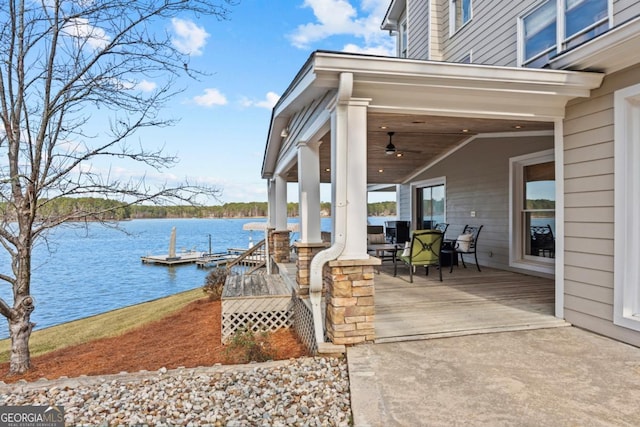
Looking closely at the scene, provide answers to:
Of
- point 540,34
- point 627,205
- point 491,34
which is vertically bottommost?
point 627,205

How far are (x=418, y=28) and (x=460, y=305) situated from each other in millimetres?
7867

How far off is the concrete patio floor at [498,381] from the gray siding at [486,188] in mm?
3965

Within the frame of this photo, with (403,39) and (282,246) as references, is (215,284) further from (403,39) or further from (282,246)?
(403,39)

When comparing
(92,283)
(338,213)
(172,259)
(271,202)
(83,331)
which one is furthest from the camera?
(172,259)

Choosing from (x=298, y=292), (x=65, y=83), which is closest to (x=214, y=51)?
(x=65, y=83)

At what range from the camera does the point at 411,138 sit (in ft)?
23.6

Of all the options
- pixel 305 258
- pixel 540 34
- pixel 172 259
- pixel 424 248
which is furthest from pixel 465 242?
pixel 172 259

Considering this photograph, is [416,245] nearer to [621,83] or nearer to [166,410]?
[621,83]

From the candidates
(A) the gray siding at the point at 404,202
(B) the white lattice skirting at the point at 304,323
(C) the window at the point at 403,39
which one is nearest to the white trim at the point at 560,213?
(B) the white lattice skirting at the point at 304,323

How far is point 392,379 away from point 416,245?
367 cm

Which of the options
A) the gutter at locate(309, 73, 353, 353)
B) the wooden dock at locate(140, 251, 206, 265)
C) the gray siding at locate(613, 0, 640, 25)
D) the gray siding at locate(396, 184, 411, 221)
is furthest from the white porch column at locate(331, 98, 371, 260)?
the wooden dock at locate(140, 251, 206, 265)

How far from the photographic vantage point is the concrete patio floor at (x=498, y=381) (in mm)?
2289

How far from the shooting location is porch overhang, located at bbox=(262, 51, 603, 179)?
3.32m

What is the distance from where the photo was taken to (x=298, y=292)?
5434mm
